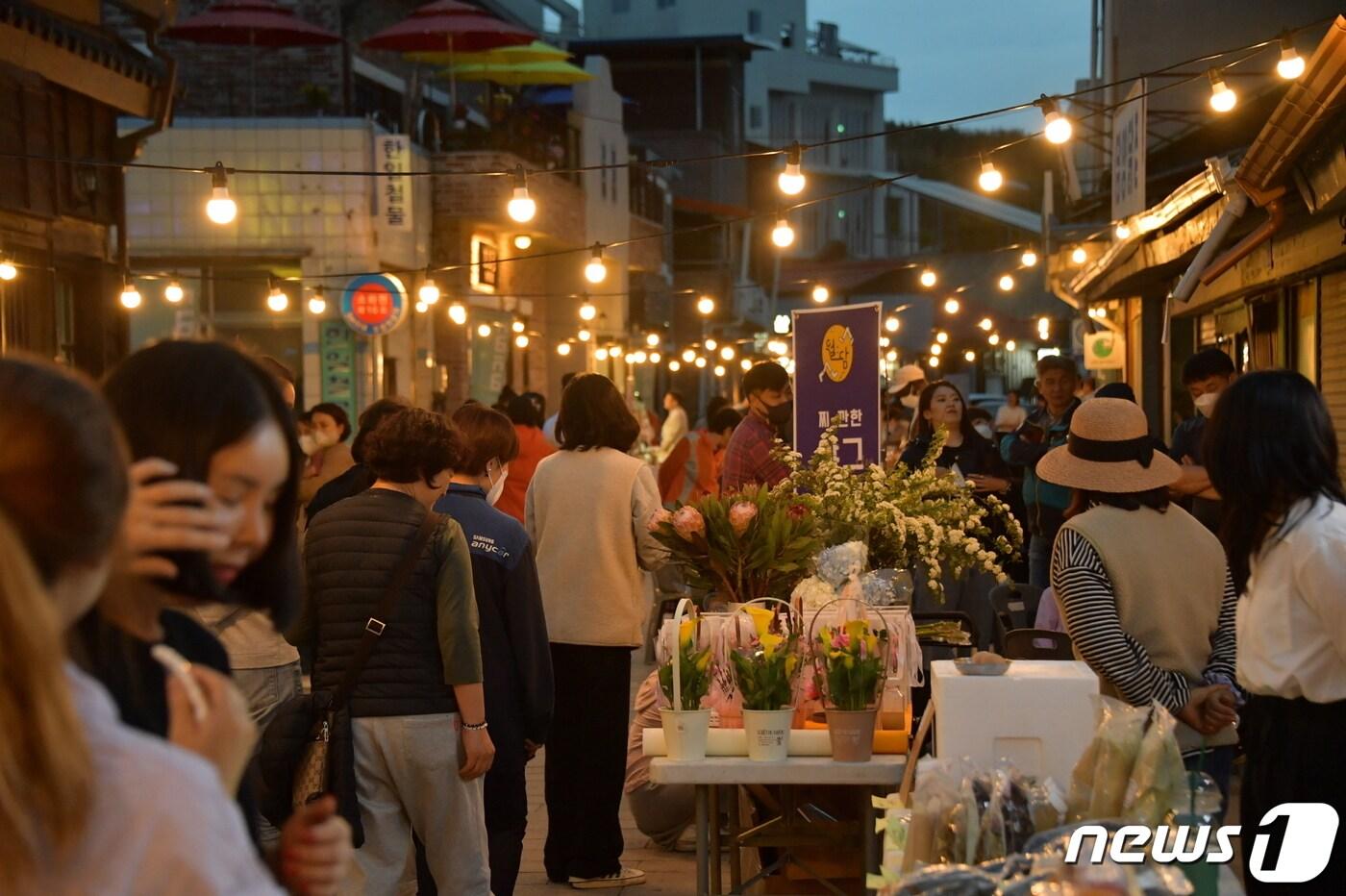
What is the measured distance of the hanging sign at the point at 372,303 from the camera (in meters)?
19.0

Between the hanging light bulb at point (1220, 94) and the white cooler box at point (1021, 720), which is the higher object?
the hanging light bulb at point (1220, 94)

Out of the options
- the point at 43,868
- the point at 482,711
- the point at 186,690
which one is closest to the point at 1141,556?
the point at 482,711

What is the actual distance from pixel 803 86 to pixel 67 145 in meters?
51.0

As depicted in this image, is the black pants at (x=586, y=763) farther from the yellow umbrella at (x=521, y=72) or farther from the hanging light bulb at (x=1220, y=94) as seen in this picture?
the yellow umbrella at (x=521, y=72)

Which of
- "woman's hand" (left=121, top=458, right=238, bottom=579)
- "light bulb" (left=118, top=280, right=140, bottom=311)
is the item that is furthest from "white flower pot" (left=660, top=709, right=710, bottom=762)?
"light bulb" (left=118, top=280, right=140, bottom=311)

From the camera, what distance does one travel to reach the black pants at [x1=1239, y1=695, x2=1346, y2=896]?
14.0 feet

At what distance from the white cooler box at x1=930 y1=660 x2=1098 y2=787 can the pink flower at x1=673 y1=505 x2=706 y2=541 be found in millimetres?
2311

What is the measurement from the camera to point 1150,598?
17.4 ft

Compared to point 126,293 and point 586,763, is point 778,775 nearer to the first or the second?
point 586,763

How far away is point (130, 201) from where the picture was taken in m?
22.6

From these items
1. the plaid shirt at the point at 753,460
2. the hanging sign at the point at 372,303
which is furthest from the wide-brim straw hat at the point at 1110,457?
the hanging sign at the point at 372,303

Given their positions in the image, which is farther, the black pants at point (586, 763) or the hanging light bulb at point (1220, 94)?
the hanging light bulb at point (1220, 94)

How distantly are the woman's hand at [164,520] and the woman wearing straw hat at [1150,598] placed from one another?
3.61 meters

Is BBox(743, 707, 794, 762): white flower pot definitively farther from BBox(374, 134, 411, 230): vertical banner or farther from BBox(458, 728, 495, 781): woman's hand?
BBox(374, 134, 411, 230): vertical banner
